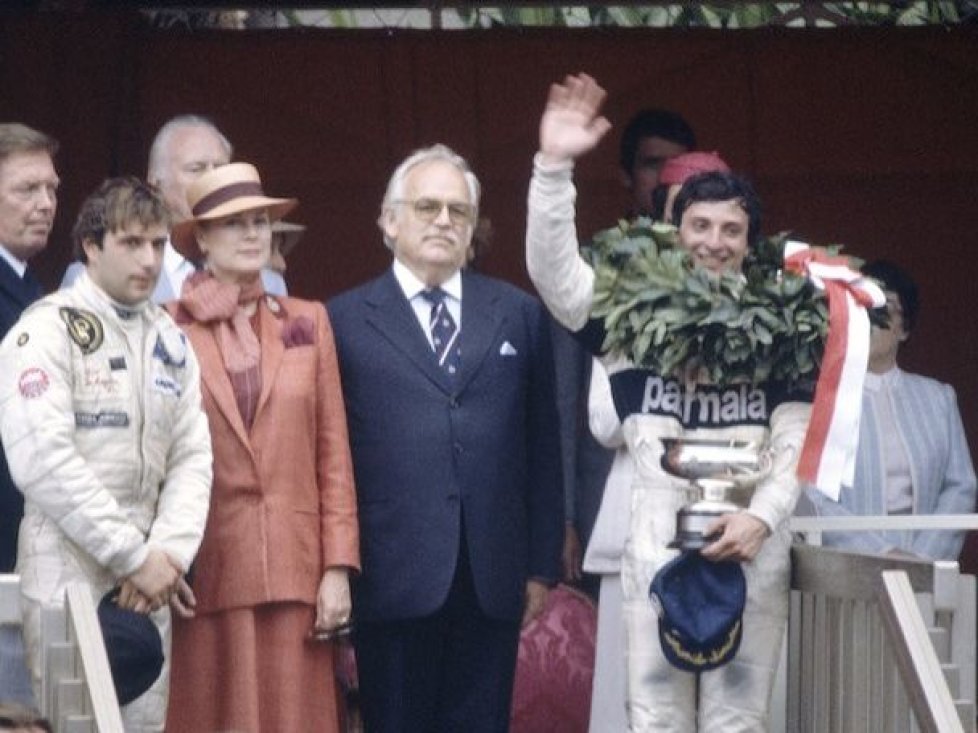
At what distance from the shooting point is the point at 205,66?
11078 millimetres

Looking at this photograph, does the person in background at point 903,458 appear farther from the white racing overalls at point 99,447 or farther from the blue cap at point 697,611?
the white racing overalls at point 99,447

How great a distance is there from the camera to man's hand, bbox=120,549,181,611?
305 inches

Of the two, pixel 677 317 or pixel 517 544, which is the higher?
pixel 677 317

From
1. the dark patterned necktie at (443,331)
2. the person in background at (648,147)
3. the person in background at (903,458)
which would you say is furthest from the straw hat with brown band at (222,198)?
the person in background at (903,458)

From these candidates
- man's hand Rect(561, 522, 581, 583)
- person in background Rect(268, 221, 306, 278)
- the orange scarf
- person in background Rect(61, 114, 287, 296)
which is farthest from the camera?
person in background Rect(268, 221, 306, 278)

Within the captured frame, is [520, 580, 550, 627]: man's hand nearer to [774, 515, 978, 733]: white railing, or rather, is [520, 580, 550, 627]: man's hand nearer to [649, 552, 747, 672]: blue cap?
[649, 552, 747, 672]: blue cap

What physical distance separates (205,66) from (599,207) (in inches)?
57.8

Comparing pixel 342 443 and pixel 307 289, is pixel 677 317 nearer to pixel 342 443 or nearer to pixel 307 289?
pixel 342 443

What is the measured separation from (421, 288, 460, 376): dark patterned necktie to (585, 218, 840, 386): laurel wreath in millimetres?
419

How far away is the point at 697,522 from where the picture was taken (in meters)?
8.05

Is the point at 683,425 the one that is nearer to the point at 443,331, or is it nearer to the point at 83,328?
the point at 443,331

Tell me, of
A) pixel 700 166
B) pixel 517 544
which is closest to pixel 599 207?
pixel 700 166

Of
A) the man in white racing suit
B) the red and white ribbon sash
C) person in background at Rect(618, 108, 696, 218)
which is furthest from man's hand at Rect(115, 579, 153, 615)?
person in background at Rect(618, 108, 696, 218)

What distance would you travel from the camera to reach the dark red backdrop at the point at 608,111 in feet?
36.5
